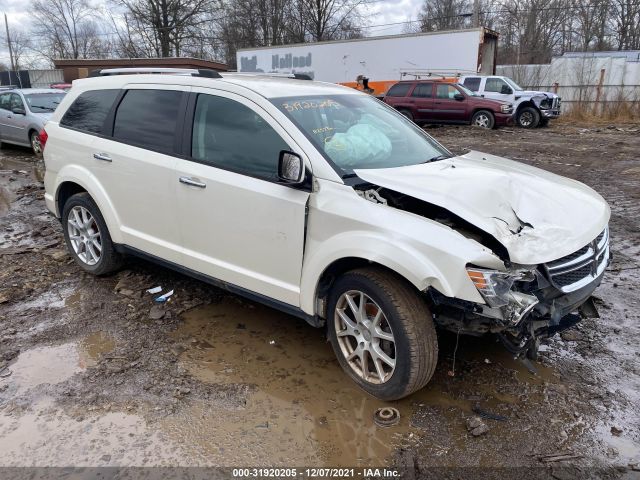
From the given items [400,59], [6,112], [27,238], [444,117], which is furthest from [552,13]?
[27,238]

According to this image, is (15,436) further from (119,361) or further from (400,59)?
(400,59)

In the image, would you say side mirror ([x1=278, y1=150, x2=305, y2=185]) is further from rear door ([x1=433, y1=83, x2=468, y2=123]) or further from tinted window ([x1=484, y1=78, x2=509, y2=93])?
tinted window ([x1=484, y1=78, x2=509, y2=93])

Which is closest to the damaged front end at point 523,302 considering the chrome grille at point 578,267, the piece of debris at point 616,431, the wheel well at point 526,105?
the chrome grille at point 578,267

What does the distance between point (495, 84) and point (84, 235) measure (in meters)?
16.7

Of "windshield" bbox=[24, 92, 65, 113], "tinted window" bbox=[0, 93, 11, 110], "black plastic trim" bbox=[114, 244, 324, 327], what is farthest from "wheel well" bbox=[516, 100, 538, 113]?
"black plastic trim" bbox=[114, 244, 324, 327]

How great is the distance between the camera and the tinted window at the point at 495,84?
715 inches

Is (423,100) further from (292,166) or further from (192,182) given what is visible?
(292,166)

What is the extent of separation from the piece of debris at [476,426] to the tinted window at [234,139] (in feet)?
6.27

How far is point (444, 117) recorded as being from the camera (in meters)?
18.4

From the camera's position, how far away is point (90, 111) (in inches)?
187

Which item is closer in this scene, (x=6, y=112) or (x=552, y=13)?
(x=6, y=112)

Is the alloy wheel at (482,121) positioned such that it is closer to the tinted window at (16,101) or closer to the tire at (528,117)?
the tire at (528,117)

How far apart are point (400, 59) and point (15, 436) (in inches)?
832

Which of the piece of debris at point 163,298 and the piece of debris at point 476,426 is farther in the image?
the piece of debris at point 163,298
